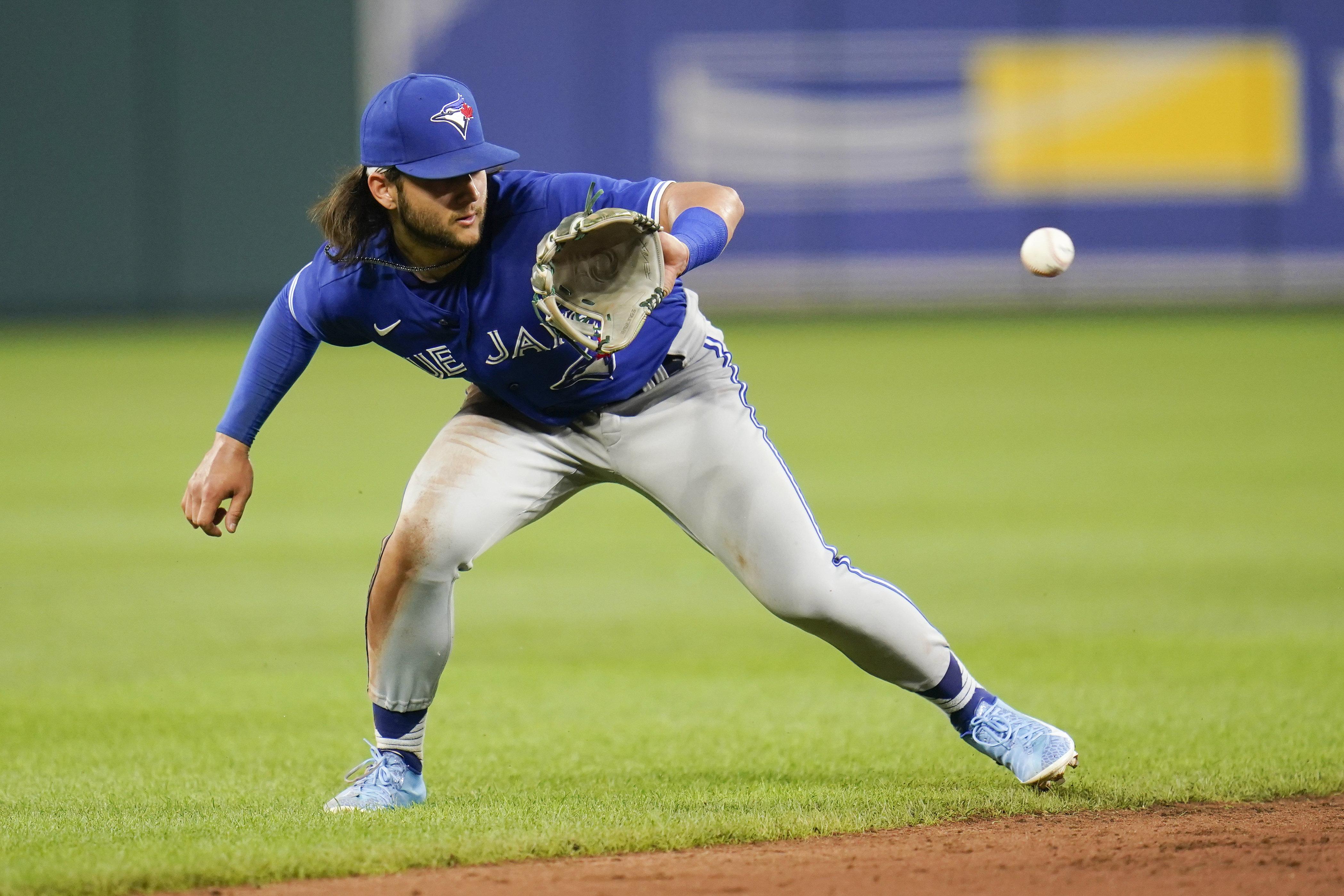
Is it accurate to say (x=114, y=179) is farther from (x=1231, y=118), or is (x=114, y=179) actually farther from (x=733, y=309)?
(x=1231, y=118)

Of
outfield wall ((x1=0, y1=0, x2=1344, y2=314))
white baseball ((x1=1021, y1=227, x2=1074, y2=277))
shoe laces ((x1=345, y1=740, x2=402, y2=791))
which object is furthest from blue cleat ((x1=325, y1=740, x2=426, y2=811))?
outfield wall ((x1=0, y1=0, x2=1344, y2=314))

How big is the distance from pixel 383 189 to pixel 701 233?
744 mm

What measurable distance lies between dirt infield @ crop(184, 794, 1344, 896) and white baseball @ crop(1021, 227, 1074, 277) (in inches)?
58.2

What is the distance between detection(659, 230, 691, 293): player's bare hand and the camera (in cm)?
371

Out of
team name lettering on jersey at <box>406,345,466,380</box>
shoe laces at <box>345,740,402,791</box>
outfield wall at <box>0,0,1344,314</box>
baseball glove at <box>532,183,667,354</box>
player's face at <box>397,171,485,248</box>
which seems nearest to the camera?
baseball glove at <box>532,183,667,354</box>

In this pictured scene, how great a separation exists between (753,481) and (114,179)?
2045 cm

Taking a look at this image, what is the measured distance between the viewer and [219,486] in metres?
4.02

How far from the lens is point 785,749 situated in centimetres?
486

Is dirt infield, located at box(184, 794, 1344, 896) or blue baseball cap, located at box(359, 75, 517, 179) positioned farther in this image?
blue baseball cap, located at box(359, 75, 517, 179)

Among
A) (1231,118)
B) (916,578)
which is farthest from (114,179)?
(916,578)

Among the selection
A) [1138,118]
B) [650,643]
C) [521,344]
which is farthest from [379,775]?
[1138,118]

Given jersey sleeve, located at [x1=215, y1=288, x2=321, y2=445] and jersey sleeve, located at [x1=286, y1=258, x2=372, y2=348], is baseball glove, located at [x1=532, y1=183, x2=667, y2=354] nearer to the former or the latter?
jersey sleeve, located at [x1=286, y1=258, x2=372, y2=348]

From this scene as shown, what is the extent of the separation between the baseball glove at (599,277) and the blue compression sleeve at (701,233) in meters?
0.10

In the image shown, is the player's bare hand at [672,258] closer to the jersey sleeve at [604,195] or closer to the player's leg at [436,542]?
the jersey sleeve at [604,195]
